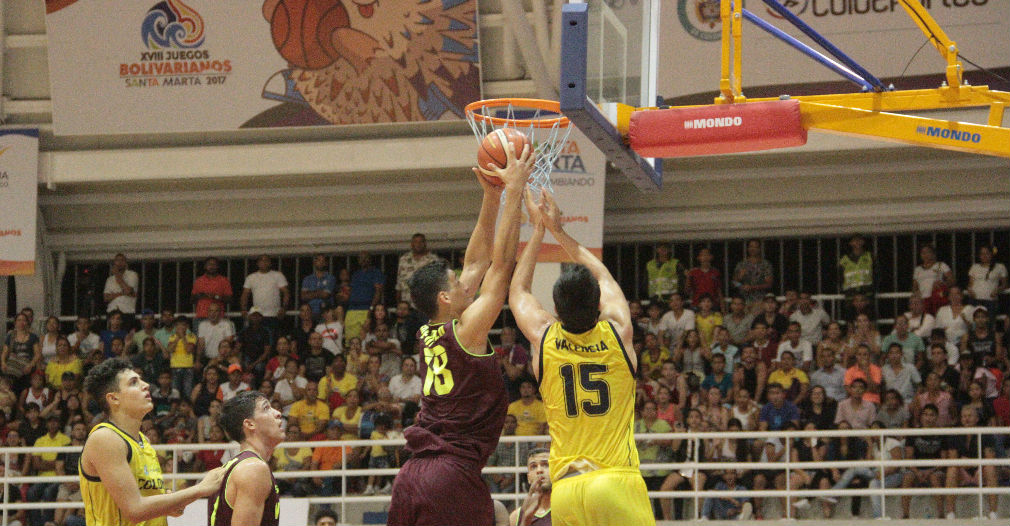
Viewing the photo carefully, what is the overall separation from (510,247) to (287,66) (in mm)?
10002

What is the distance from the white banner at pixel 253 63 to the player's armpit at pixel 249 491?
9.31m

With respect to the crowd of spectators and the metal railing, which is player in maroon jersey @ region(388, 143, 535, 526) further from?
the crowd of spectators

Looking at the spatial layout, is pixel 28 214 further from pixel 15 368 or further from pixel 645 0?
pixel 645 0

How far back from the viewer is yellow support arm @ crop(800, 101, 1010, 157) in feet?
22.8

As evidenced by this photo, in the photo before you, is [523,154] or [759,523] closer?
[523,154]

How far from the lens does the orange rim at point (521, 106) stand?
738 centimetres

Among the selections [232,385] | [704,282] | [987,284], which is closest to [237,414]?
[232,385]

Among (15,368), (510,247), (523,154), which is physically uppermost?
(523,154)

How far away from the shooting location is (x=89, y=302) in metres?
16.6

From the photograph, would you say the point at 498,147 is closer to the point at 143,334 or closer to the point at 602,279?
the point at 602,279

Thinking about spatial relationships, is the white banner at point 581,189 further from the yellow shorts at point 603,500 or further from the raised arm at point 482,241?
the yellow shorts at point 603,500

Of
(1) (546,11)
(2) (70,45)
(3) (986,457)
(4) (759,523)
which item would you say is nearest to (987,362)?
(3) (986,457)

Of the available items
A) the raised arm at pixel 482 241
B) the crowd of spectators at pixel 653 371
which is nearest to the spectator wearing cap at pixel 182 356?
the crowd of spectators at pixel 653 371

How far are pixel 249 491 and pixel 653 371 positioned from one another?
8.35 meters
